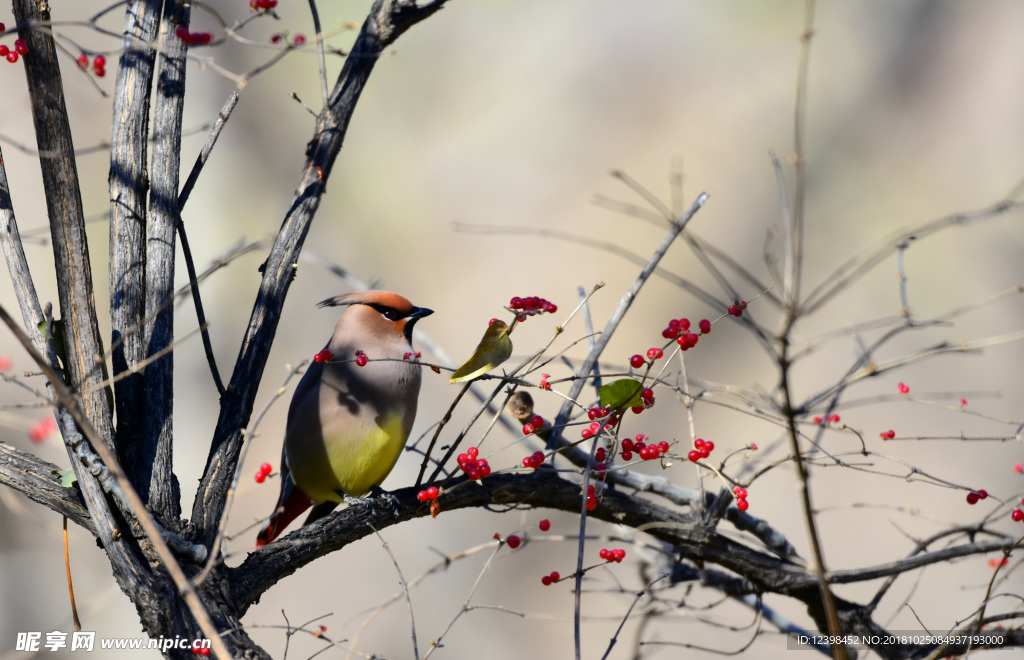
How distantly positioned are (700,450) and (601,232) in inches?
177

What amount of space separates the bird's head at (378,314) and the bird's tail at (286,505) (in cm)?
54

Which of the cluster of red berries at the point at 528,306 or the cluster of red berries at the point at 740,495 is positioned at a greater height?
the cluster of red berries at the point at 528,306

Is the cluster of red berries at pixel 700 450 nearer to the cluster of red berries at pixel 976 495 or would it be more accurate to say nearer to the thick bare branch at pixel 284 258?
the cluster of red berries at pixel 976 495

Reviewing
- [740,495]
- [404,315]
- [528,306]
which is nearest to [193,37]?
[528,306]

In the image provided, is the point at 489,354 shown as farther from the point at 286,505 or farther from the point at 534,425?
the point at 286,505

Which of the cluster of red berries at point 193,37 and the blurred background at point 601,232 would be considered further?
the blurred background at point 601,232

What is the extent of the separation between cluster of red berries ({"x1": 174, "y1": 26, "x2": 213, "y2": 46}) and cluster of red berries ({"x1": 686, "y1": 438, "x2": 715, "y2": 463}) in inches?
57.8

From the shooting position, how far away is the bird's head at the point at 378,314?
279 centimetres

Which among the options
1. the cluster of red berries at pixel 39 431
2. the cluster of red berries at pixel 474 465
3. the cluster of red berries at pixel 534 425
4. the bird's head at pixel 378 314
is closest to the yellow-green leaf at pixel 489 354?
the cluster of red berries at pixel 474 465

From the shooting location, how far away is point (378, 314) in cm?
283

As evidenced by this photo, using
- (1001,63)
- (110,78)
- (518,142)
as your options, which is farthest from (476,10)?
(1001,63)

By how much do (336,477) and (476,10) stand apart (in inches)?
223

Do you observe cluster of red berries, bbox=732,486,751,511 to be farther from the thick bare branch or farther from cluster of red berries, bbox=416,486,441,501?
the thick bare branch

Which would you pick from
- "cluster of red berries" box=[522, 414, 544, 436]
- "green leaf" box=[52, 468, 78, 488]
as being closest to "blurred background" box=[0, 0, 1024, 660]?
"cluster of red berries" box=[522, 414, 544, 436]
